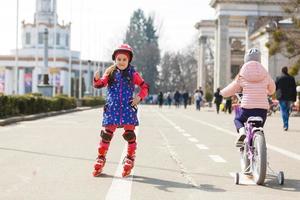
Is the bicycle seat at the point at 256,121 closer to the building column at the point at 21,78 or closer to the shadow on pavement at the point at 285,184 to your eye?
the shadow on pavement at the point at 285,184

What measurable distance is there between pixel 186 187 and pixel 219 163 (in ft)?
9.65

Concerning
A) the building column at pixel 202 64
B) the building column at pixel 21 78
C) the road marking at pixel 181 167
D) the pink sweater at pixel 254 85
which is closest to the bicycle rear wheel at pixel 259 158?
the pink sweater at pixel 254 85

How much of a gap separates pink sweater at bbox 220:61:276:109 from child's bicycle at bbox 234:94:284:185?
23cm

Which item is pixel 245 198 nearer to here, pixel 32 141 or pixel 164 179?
pixel 164 179

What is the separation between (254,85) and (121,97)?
1.79 metres

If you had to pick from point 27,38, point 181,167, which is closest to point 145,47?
point 27,38

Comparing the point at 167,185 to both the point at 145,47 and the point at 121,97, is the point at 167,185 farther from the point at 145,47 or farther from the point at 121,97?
the point at 145,47

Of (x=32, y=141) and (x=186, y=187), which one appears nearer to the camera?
(x=186, y=187)

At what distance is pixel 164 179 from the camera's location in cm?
877

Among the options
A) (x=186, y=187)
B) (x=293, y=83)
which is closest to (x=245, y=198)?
(x=186, y=187)

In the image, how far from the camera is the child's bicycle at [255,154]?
8.17 metres

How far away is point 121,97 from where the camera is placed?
8.80 meters

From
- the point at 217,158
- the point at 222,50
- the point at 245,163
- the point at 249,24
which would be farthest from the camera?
→ the point at 249,24

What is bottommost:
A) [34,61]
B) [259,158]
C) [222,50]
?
[259,158]
